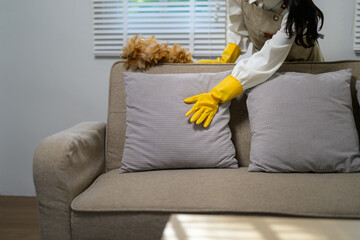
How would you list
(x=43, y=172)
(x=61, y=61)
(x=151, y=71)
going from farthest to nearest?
(x=61, y=61), (x=151, y=71), (x=43, y=172)

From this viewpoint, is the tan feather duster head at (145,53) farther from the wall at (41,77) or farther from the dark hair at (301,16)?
the wall at (41,77)

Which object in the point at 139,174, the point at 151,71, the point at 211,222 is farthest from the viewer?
the point at 151,71

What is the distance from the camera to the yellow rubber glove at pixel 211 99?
1.27m

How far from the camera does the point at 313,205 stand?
0.95 metres

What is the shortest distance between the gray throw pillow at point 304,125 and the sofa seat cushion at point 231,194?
59mm

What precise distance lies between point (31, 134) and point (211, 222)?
6.03ft

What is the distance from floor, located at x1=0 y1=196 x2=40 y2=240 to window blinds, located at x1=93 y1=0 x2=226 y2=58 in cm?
109

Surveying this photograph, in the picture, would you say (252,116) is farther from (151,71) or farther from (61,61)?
(61,61)

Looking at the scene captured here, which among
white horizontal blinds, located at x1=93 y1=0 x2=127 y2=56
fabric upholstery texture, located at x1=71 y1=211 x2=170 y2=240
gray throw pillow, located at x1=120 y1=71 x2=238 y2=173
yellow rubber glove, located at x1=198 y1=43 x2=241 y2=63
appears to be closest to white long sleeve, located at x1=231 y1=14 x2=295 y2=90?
gray throw pillow, located at x1=120 y1=71 x2=238 y2=173

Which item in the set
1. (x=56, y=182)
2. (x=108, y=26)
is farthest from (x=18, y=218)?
(x=108, y=26)

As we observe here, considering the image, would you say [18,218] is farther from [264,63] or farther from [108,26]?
[264,63]

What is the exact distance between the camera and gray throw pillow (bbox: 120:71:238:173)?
126cm

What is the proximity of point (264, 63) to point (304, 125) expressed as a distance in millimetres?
318

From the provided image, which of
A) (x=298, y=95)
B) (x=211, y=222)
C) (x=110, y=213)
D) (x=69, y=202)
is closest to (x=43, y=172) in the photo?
(x=69, y=202)
